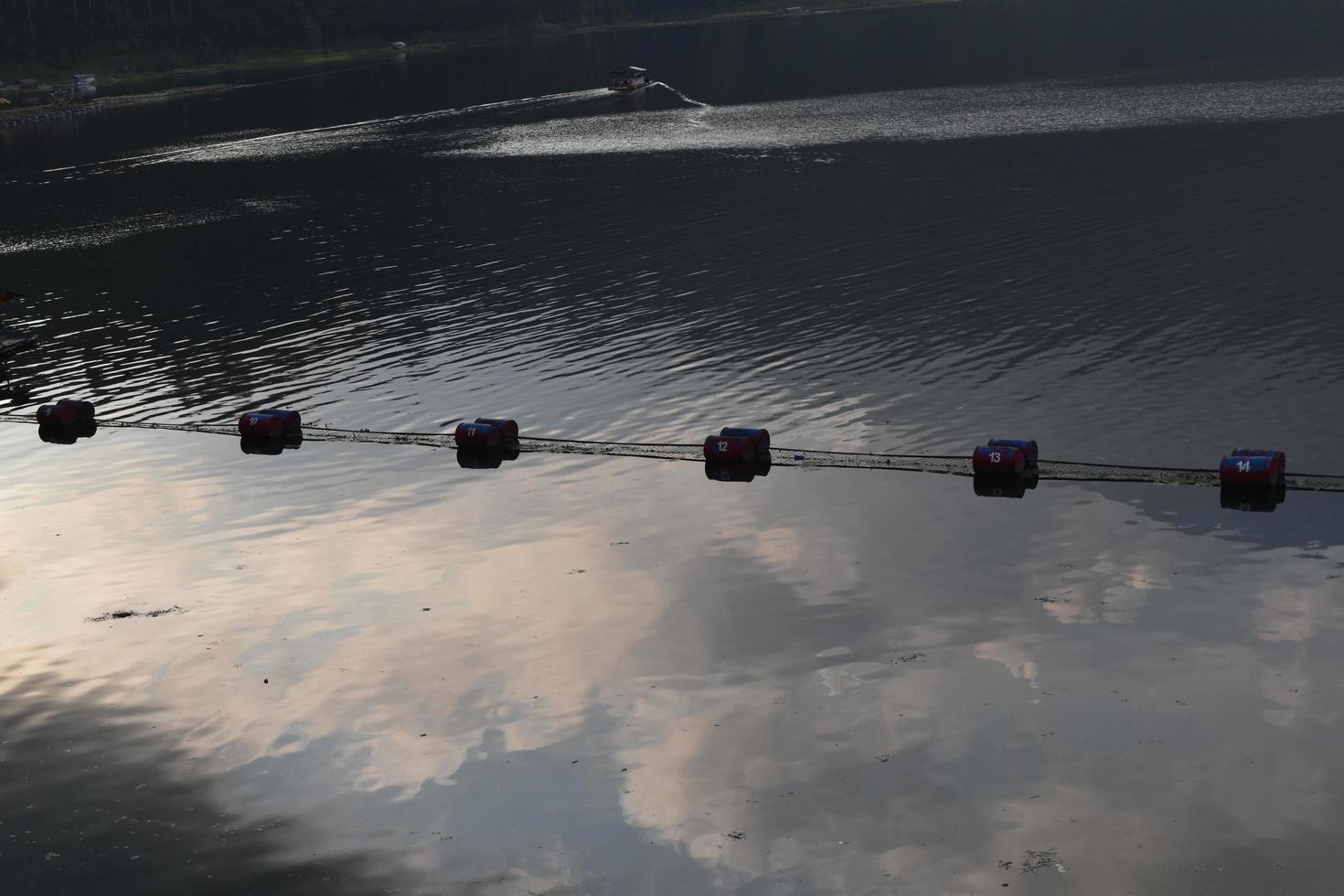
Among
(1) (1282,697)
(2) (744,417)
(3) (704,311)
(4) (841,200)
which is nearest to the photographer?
(1) (1282,697)

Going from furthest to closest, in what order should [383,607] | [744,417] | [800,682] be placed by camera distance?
1. [744,417]
2. [383,607]
3. [800,682]

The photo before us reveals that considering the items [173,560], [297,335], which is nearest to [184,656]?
[173,560]

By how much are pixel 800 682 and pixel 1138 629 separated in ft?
30.8

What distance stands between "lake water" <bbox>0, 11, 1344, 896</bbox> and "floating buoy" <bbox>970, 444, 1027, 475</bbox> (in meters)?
1.03

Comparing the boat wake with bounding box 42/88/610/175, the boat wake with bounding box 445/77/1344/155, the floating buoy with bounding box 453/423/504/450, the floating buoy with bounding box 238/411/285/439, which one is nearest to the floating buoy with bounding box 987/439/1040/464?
the floating buoy with bounding box 453/423/504/450

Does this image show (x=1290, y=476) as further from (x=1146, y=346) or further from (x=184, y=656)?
(x=184, y=656)

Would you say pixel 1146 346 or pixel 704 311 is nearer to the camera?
pixel 1146 346

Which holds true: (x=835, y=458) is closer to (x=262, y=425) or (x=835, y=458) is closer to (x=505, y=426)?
(x=505, y=426)

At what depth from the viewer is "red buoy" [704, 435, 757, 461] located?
174ft

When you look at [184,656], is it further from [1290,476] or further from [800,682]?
[1290,476]

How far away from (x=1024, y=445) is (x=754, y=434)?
9.89 m

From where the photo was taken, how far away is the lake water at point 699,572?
3064cm

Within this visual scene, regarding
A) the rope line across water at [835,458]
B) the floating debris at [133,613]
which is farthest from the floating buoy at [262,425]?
the floating debris at [133,613]

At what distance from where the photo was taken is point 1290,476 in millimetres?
47781
